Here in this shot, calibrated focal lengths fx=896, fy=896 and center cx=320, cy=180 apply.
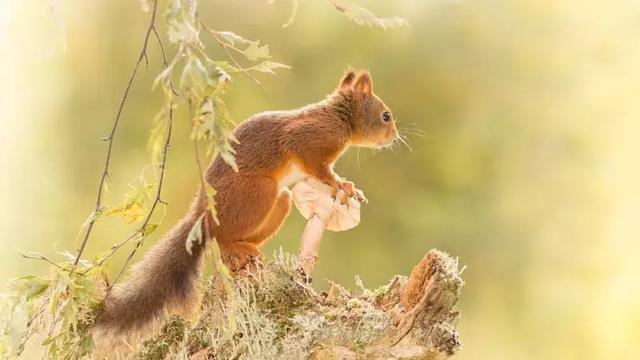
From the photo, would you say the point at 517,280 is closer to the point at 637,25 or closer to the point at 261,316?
the point at 637,25

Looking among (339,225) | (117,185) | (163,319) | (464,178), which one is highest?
(464,178)

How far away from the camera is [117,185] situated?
6.34 feet

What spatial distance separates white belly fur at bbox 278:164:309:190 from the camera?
4.41 feet

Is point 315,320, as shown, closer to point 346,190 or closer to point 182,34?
point 346,190

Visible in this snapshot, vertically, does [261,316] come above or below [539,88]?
below

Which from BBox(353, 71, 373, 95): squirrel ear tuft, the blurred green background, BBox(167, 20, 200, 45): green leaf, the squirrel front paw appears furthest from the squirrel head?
BBox(167, 20, 200, 45): green leaf

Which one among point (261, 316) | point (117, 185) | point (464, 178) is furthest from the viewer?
point (464, 178)

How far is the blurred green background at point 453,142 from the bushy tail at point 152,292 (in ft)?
2.03

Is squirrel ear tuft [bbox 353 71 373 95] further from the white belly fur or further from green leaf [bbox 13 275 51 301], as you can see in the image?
green leaf [bbox 13 275 51 301]

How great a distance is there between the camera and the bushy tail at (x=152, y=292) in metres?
1.23

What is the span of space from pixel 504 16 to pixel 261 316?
1.17 meters

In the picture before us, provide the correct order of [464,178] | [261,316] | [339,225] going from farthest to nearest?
[464,178]
[339,225]
[261,316]

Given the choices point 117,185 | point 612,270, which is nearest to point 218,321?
point 117,185

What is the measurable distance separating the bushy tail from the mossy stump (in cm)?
3
